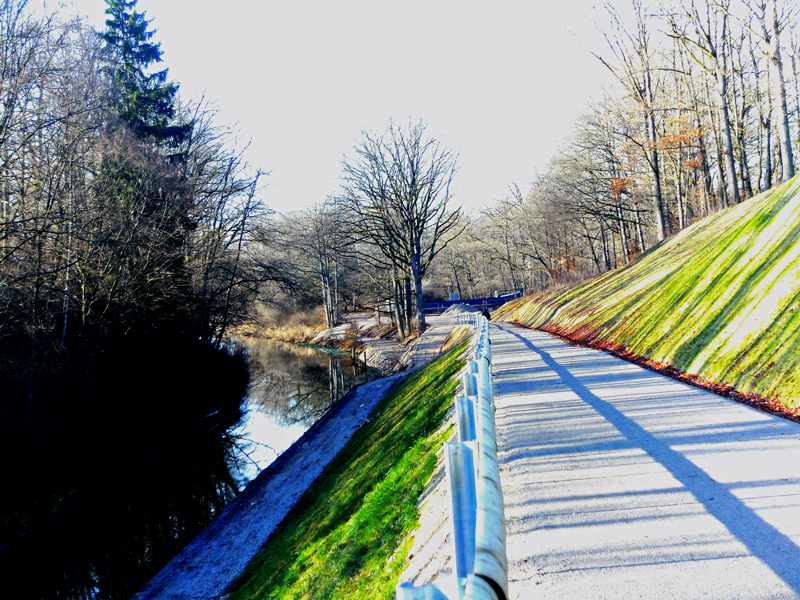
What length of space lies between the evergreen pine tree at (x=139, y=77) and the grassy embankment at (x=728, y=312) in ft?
69.5

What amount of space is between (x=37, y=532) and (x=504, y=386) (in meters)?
11.6

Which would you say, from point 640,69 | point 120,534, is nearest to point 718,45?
point 640,69

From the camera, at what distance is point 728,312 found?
1094 centimetres

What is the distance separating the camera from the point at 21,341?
13.3m

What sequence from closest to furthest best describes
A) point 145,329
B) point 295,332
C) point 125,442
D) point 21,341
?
point 21,341 → point 125,442 → point 145,329 → point 295,332

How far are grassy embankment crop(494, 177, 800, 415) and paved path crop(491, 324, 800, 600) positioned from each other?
1.03 meters

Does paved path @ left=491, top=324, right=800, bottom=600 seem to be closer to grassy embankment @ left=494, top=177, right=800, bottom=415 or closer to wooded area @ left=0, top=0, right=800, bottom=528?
grassy embankment @ left=494, top=177, right=800, bottom=415

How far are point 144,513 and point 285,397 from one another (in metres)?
13.7

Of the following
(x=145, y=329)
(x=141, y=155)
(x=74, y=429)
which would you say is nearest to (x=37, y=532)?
(x=74, y=429)

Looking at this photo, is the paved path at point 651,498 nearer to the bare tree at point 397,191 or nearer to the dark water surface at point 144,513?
the dark water surface at point 144,513

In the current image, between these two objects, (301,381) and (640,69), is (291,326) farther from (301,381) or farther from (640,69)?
(640,69)

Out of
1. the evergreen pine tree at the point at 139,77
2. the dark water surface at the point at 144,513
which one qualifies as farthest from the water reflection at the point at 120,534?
the evergreen pine tree at the point at 139,77

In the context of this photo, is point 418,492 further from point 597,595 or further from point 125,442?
point 125,442

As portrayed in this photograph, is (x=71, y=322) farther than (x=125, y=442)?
No
